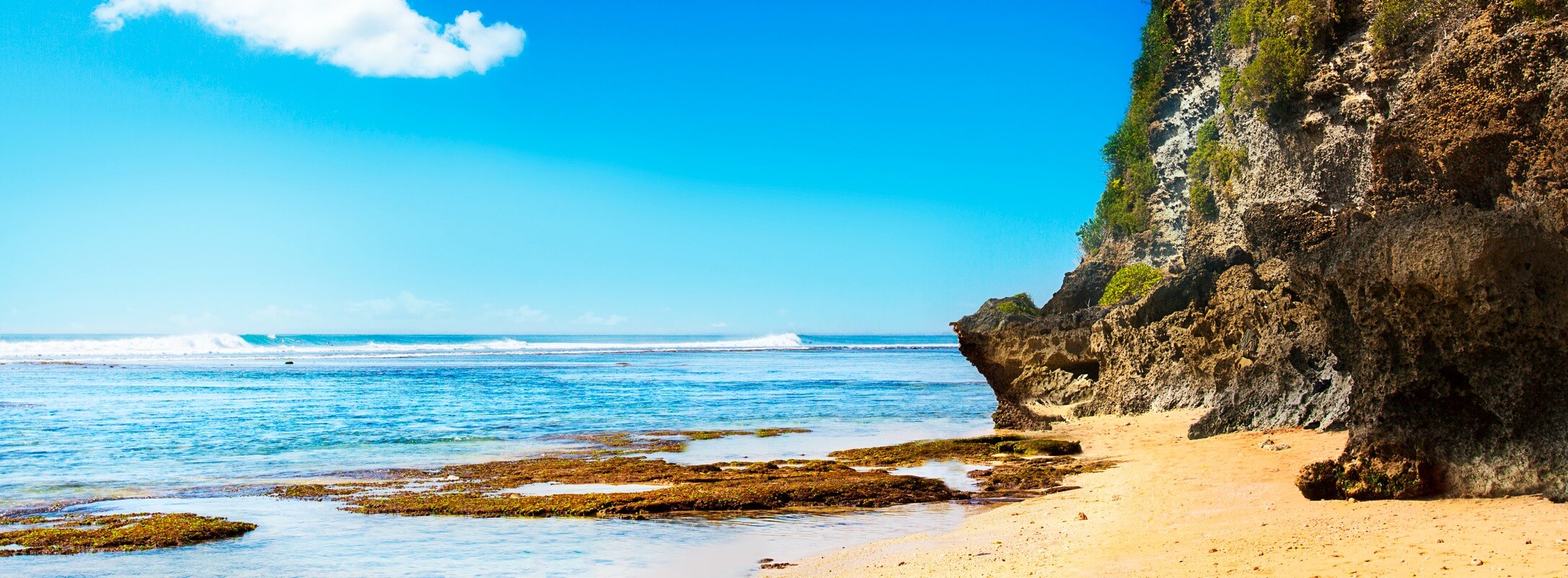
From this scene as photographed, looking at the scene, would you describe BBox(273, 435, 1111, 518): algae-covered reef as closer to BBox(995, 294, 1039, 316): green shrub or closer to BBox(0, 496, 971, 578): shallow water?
BBox(0, 496, 971, 578): shallow water

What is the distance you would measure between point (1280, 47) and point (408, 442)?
1760 centimetres

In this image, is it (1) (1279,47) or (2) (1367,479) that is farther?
(1) (1279,47)

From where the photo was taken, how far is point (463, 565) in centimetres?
842

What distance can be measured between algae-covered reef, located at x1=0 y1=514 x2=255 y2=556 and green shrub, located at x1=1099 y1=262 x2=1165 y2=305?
20.3 metres

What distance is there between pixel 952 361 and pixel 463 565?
59343 millimetres

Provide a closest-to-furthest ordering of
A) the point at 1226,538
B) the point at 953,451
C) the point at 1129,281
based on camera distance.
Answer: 1. the point at 1226,538
2. the point at 953,451
3. the point at 1129,281

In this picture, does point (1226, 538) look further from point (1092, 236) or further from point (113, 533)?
point (1092, 236)

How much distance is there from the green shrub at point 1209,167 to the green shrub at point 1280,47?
6.96 feet

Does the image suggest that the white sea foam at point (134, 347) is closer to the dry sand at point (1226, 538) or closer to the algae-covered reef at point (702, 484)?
the algae-covered reef at point (702, 484)

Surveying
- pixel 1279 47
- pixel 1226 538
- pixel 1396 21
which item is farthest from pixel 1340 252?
pixel 1279 47

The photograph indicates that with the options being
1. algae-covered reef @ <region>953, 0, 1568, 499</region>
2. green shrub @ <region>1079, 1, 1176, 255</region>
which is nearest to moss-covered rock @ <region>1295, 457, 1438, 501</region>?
algae-covered reef @ <region>953, 0, 1568, 499</region>

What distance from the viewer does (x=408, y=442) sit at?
18516 millimetres

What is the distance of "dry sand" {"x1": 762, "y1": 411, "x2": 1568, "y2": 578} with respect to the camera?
21.1ft

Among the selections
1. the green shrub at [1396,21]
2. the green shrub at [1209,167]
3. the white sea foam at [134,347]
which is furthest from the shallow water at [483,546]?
the white sea foam at [134,347]
